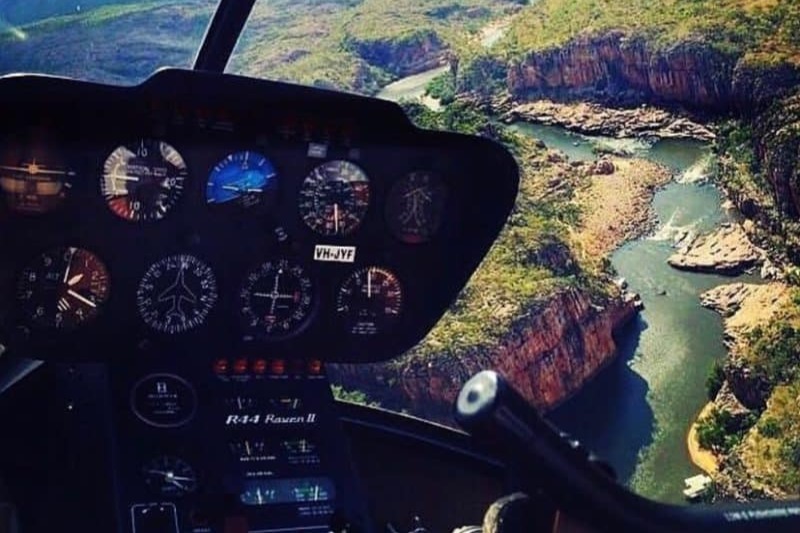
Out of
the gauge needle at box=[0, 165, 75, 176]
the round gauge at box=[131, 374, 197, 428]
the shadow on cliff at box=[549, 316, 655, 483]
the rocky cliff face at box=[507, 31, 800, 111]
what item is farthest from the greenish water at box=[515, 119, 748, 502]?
the gauge needle at box=[0, 165, 75, 176]

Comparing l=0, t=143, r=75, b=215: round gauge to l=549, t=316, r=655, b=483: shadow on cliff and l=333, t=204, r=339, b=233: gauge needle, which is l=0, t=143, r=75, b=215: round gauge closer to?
l=333, t=204, r=339, b=233: gauge needle

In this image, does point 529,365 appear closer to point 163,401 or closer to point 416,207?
point 416,207

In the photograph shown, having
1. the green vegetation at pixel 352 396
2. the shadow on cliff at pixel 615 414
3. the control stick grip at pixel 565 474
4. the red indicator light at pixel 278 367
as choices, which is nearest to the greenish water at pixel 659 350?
the shadow on cliff at pixel 615 414

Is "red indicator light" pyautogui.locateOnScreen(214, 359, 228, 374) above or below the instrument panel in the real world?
below

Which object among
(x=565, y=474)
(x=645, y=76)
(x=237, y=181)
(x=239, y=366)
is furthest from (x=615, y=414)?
(x=565, y=474)

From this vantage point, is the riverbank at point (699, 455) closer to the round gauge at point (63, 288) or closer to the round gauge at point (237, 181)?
the round gauge at point (237, 181)

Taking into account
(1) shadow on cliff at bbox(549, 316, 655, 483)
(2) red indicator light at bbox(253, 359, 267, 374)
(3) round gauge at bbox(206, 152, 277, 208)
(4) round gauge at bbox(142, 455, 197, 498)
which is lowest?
(1) shadow on cliff at bbox(549, 316, 655, 483)
